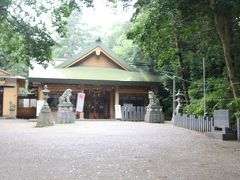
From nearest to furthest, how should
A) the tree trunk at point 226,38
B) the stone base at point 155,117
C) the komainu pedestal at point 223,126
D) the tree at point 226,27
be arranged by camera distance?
the tree at point 226,27
the komainu pedestal at point 223,126
the tree trunk at point 226,38
the stone base at point 155,117

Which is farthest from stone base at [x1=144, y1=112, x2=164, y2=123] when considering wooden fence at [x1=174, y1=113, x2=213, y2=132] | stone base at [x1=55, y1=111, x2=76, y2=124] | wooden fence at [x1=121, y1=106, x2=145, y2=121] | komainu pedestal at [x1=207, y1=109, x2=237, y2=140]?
komainu pedestal at [x1=207, y1=109, x2=237, y2=140]

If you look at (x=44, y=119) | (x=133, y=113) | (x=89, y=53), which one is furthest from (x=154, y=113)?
(x=89, y=53)

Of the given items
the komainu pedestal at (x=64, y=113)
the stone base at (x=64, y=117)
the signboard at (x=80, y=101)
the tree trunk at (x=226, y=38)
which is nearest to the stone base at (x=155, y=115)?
the signboard at (x=80, y=101)

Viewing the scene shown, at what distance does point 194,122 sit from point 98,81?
430 inches

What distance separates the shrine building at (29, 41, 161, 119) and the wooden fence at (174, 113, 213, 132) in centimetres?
829

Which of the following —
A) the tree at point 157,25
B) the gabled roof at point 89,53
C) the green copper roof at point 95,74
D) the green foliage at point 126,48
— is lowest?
A: the green copper roof at point 95,74

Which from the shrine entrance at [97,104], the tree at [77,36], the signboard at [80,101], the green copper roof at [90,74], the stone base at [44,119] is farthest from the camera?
the tree at [77,36]

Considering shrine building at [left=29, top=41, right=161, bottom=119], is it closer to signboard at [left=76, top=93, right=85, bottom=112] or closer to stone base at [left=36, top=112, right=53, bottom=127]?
signboard at [left=76, top=93, right=85, bottom=112]

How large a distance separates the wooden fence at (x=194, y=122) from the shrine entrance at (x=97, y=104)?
32.5 ft

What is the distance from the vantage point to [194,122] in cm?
1551

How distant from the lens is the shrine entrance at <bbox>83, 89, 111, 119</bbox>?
89.1ft

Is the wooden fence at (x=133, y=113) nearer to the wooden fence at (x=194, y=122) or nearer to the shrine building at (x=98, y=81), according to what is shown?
the shrine building at (x=98, y=81)

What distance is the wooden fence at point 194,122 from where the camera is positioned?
14156 mm

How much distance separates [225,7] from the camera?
10.6 m
